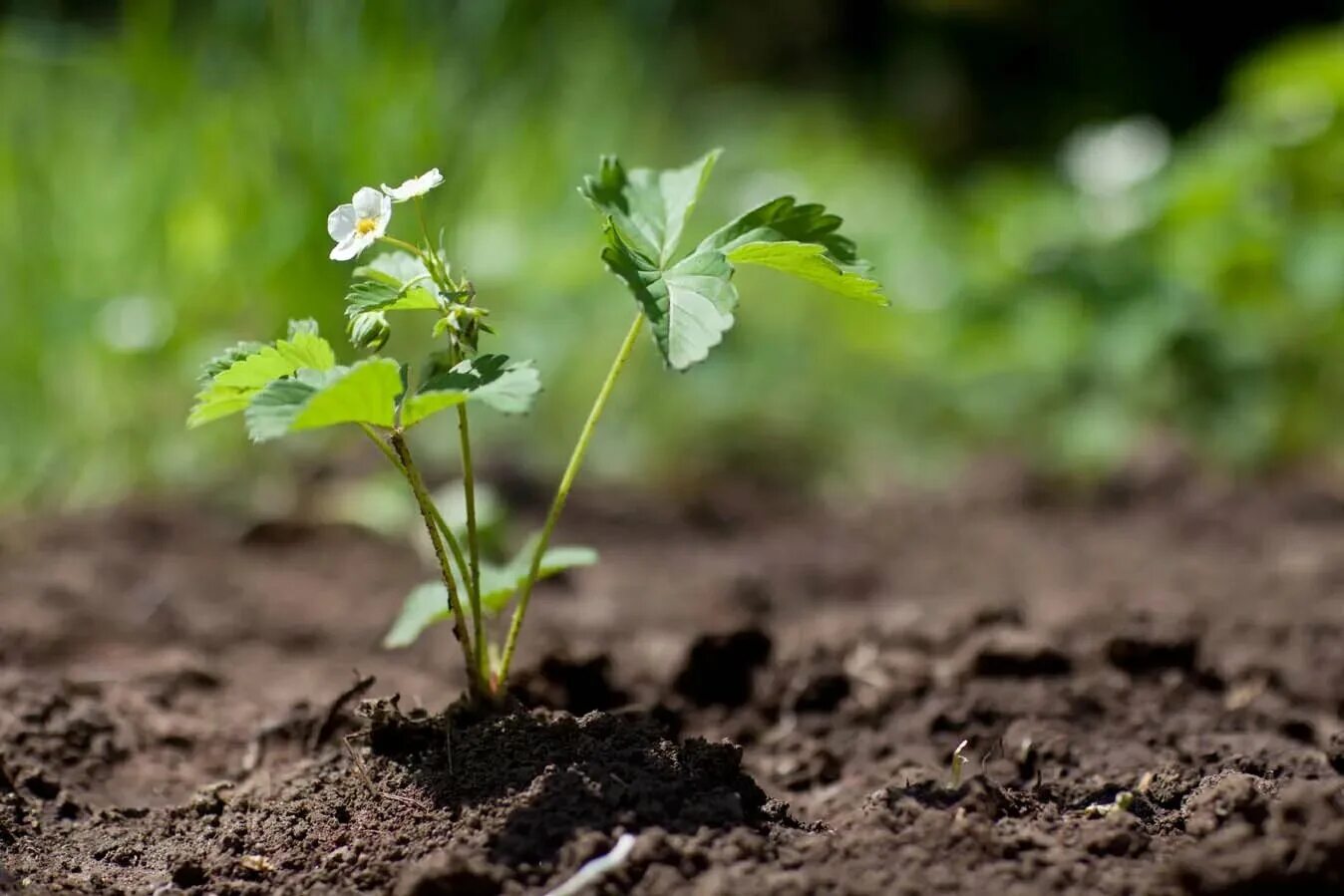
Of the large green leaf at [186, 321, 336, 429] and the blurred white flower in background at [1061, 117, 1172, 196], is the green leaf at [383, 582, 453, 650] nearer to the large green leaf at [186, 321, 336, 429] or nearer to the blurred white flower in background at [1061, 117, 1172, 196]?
the large green leaf at [186, 321, 336, 429]

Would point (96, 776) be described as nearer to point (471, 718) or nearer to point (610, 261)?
point (471, 718)

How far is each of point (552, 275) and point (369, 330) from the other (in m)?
2.10

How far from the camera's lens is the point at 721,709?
1792 millimetres

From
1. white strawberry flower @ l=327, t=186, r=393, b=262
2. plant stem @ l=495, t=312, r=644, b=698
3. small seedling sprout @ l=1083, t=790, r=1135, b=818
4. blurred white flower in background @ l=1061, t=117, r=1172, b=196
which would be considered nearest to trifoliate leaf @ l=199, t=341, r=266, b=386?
white strawberry flower @ l=327, t=186, r=393, b=262

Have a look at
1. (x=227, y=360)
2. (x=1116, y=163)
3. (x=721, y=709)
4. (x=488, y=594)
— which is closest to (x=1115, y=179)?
(x=1116, y=163)

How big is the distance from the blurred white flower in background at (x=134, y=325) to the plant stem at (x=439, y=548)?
5.42ft

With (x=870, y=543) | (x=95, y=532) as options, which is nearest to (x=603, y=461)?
(x=870, y=543)

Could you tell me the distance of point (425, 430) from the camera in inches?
126

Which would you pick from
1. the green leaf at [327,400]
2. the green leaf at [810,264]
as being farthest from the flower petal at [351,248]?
the green leaf at [810,264]

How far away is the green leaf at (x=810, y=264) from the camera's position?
3.90 ft

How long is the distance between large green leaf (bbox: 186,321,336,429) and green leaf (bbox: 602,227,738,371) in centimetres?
26

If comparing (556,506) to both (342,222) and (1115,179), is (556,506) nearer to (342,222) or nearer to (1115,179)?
(342,222)

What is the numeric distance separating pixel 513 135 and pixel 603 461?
1.17 meters

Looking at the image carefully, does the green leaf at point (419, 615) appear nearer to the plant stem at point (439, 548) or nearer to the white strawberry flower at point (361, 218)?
the plant stem at point (439, 548)
